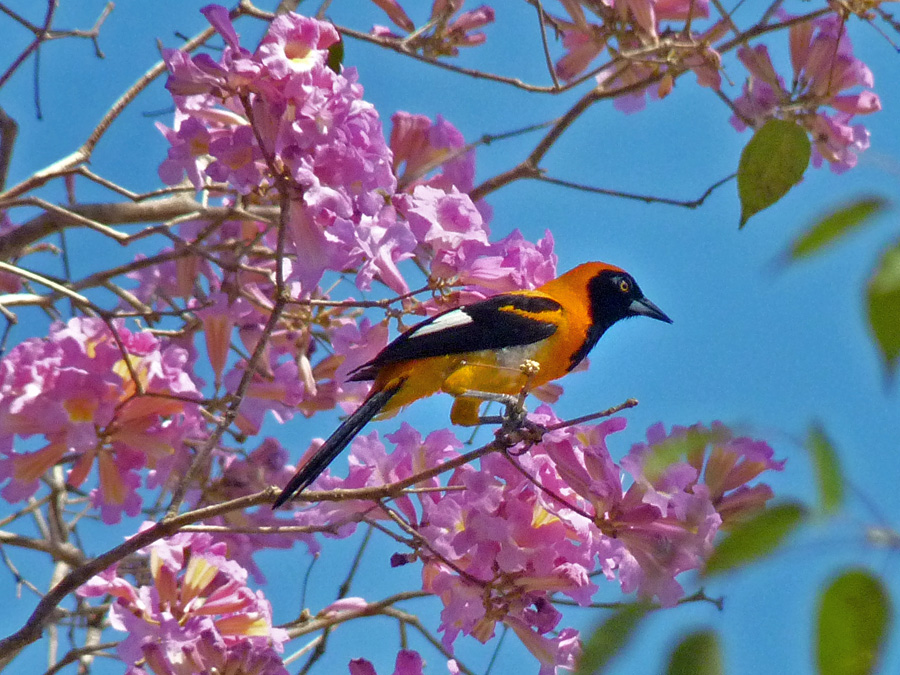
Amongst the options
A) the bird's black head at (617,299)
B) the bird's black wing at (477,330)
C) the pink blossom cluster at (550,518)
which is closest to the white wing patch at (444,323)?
the bird's black wing at (477,330)

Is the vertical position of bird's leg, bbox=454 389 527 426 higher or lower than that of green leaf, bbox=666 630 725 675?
higher

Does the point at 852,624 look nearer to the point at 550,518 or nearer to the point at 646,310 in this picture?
the point at 550,518

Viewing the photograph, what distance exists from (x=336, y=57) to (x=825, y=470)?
2520 millimetres

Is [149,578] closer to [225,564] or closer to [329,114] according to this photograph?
[225,564]

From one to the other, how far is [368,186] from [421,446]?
74cm

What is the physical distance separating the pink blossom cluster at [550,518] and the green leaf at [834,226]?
1630 mm

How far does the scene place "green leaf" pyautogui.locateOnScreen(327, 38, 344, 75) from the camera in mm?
2969

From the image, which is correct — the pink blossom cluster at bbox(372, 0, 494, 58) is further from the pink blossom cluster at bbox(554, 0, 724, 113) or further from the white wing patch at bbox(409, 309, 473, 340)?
the white wing patch at bbox(409, 309, 473, 340)

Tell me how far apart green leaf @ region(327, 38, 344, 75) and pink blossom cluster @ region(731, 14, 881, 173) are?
1.48m

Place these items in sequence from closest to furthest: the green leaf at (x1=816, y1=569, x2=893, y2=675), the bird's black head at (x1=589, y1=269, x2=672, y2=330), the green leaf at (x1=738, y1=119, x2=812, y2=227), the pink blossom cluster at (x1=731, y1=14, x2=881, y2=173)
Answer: the green leaf at (x1=816, y1=569, x2=893, y2=675) → the green leaf at (x1=738, y1=119, x2=812, y2=227) → the pink blossom cluster at (x1=731, y1=14, x2=881, y2=173) → the bird's black head at (x1=589, y1=269, x2=672, y2=330)

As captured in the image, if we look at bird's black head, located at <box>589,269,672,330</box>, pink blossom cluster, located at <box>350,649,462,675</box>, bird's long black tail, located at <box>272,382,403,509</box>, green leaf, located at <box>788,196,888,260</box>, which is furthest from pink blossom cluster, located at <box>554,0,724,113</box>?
green leaf, located at <box>788,196,888,260</box>

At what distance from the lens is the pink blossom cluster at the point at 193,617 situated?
2605 mm

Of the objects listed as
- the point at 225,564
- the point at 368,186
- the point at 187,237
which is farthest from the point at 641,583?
the point at 187,237

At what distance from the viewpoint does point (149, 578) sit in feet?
10.9
